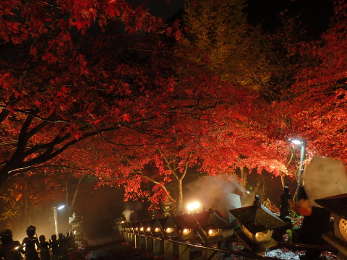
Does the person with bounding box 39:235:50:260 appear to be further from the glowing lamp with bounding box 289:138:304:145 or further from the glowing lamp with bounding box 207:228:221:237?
the glowing lamp with bounding box 289:138:304:145

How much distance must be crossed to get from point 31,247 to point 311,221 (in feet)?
34.1

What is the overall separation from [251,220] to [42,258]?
9.51 m

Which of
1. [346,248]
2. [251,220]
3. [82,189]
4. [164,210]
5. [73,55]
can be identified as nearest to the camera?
[346,248]

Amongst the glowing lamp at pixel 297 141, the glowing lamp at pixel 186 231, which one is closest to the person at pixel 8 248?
the glowing lamp at pixel 186 231

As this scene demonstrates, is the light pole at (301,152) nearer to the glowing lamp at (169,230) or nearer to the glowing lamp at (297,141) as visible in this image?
the glowing lamp at (297,141)

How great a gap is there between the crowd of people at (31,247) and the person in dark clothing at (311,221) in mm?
9193

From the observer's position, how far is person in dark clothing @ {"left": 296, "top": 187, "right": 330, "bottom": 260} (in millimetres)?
5363

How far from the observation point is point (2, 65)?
9.30 metres

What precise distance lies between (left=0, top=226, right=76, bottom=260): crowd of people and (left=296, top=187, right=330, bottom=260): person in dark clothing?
919 cm

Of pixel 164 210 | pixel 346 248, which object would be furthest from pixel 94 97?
pixel 164 210

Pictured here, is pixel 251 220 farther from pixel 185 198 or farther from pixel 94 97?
pixel 185 198

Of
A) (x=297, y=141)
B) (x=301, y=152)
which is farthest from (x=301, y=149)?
(x=297, y=141)

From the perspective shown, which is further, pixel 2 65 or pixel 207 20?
pixel 207 20

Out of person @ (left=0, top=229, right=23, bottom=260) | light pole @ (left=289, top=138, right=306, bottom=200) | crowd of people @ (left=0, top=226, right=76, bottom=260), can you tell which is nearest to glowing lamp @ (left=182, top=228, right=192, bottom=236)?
crowd of people @ (left=0, top=226, right=76, bottom=260)
